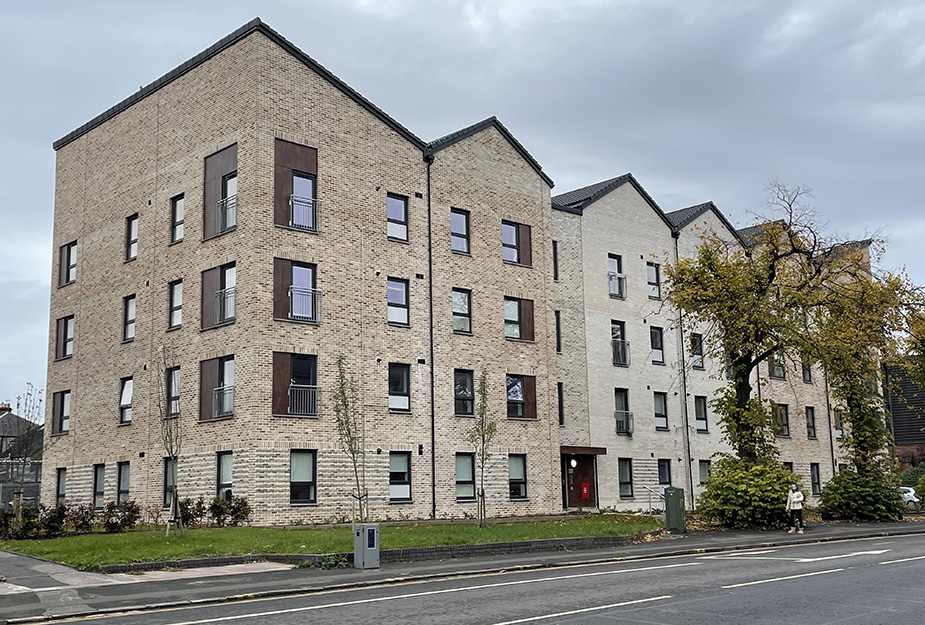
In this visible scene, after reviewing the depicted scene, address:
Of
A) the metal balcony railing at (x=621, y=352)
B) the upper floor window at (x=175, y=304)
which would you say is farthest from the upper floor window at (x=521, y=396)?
the upper floor window at (x=175, y=304)

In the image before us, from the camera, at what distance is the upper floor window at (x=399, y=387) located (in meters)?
→ 31.7

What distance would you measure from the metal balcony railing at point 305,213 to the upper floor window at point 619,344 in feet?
51.8

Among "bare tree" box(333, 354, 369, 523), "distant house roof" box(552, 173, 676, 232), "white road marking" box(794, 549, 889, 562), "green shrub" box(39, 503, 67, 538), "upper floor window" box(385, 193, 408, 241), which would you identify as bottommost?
"white road marking" box(794, 549, 889, 562)

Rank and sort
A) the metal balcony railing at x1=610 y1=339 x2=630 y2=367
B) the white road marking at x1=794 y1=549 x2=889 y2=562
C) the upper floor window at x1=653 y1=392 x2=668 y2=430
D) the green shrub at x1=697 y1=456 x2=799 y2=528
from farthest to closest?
the upper floor window at x1=653 y1=392 x2=668 y2=430 < the metal balcony railing at x1=610 y1=339 x2=630 y2=367 < the green shrub at x1=697 y1=456 x2=799 y2=528 < the white road marking at x1=794 y1=549 x2=889 y2=562

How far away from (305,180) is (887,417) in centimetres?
2439

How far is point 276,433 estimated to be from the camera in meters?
28.3

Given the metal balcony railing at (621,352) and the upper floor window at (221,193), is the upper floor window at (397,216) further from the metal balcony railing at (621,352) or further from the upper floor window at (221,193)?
the metal balcony railing at (621,352)

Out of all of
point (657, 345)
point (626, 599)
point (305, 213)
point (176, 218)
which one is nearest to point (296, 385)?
point (305, 213)

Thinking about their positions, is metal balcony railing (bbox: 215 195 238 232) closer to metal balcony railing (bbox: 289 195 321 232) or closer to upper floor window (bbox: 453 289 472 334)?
metal balcony railing (bbox: 289 195 321 232)

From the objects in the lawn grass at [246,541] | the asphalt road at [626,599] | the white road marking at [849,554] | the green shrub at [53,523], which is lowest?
the white road marking at [849,554]

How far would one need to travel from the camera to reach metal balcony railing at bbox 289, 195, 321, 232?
30016mm

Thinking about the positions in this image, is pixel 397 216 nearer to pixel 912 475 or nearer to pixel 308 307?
pixel 308 307

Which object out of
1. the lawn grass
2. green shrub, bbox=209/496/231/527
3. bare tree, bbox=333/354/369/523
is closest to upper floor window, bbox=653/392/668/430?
the lawn grass

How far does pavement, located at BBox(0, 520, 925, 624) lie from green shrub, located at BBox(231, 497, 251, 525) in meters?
7.03
